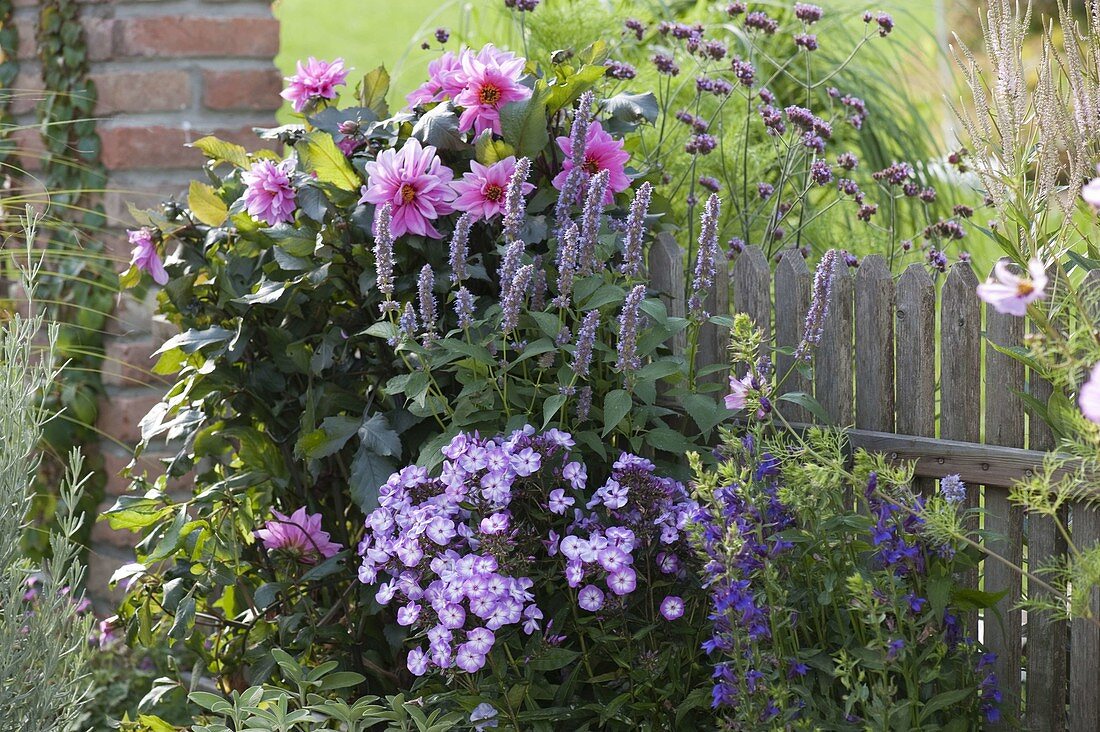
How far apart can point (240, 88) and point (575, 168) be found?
4.87ft

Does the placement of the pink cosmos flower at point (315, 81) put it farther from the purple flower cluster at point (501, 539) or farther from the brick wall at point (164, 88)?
the purple flower cluster at point (501, 539)

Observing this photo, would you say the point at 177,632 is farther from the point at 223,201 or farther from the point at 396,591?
the point at 223,201

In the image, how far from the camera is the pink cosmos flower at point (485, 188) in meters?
2.15

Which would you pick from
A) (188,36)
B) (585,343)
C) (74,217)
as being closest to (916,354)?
(585,343)

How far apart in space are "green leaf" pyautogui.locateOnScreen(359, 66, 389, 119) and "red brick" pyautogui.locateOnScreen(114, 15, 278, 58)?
0.84m

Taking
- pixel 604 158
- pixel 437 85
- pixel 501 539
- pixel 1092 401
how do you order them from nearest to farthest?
1. pixel 1092 401
2. pixel 501 539
3. pixel 604 158
4. pixel 437 85

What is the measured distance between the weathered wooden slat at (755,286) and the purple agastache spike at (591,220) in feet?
1.29

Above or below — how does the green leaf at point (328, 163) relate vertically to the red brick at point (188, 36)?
below

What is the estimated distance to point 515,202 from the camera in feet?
6.52

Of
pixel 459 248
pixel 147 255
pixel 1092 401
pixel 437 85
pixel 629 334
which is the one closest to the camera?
pixel 1092 401

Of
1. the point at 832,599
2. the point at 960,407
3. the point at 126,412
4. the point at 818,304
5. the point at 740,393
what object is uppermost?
the point at 818,304

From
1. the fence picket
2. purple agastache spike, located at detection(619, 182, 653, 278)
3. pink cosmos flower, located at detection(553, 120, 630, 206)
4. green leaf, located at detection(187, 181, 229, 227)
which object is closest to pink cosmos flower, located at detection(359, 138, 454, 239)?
pink cosmos flower, located at detection(553, 120, 630, 206)

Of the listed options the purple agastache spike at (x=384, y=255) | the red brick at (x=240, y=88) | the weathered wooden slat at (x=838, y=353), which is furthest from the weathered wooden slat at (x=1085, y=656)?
the red brick at (x=240, y=88)

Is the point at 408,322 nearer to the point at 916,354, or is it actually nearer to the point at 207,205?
the point at 207,205
